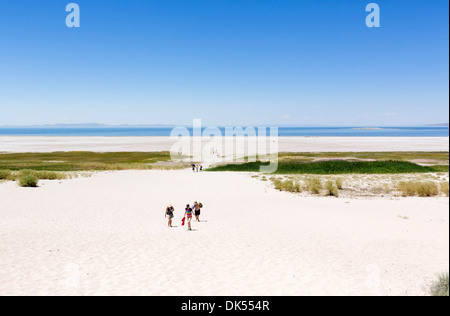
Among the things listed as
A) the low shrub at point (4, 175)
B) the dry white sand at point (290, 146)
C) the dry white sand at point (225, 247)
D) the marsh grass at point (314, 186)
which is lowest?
the dry white sand at point (225, 247)

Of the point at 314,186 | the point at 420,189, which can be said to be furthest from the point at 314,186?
the point at 420,189

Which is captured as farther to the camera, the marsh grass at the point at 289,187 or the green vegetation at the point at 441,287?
the marsh grass at the point at 289,187

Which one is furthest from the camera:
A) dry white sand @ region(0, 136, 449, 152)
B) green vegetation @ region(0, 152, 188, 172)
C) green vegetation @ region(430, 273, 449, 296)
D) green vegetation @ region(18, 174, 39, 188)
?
dry white sand @ region(0, 136, 449, 152)

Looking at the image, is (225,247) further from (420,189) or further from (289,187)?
(420,189)

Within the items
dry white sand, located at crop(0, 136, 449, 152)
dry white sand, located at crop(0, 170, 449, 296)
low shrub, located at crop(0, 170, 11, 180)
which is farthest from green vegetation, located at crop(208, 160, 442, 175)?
dry white sand, located at crop(0, 136, 449, 152)

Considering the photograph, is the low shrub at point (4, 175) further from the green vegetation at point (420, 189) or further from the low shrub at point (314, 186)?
the green vegetation at point (420, 189)

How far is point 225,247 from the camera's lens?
12289 millimetres

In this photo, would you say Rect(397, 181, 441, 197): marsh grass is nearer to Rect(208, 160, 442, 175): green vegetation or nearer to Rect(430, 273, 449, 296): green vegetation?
Rect(208, 160, 442, 175): green vegetation

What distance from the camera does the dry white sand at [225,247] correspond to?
8852 millimetres

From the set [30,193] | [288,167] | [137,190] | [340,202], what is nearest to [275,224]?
[340,202]

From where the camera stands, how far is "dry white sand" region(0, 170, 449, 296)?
8.85 m

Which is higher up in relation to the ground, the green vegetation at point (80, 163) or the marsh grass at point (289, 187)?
the green vegetation at point (80, 163)

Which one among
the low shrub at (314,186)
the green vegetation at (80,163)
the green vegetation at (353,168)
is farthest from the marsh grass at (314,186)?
the green vegetation at (80,163)
